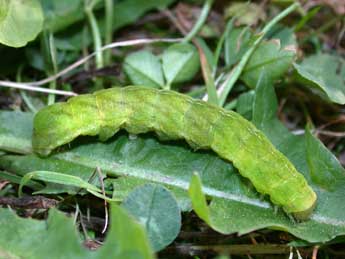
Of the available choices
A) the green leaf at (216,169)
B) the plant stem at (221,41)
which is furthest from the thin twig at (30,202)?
the plant stem at (221,41)

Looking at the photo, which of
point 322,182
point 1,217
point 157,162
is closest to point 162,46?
point 157,162

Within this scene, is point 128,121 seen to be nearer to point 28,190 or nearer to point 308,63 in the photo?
point 28,190

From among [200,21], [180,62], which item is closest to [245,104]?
[180,62]

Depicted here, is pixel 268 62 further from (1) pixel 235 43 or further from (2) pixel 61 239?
(2) pixel 61 239

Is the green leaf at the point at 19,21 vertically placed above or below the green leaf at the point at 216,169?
above

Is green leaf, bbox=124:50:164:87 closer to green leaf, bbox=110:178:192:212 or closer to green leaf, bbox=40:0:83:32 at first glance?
green leaf, bbox=40:0:83:32

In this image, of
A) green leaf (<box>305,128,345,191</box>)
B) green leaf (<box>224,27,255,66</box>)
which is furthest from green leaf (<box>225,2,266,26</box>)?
green leaf (<box>305,128,345,191</box>)

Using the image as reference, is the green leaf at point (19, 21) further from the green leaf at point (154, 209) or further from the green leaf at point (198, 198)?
the green leaf at point (198, 198)
